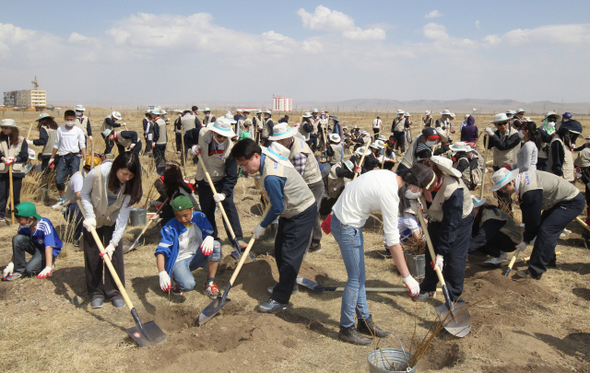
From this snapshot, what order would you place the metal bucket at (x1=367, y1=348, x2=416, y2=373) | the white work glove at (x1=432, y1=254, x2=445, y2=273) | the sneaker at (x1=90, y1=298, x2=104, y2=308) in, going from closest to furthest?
the metal bucket at (x1=367, y1=348, x2=416, y2=373)
the white work glove at (x1=432, y1=254, x2=445, y2=273)
the sneaker at (x1=90, y1=298, x2=104, y2=308)

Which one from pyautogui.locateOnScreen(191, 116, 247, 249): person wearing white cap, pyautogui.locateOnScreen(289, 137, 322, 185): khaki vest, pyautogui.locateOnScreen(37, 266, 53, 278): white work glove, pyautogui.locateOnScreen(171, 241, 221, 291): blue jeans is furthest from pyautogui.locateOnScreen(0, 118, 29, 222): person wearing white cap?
pyautogui.locateOnScreen(289, 137, 322, 185): khaki vest

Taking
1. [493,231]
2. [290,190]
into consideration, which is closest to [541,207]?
[493,231]

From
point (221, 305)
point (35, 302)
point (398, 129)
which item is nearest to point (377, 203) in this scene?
point (221, 305)

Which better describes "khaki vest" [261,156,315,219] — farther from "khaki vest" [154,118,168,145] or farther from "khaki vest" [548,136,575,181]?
"khaki vest" [154,118,168,145]

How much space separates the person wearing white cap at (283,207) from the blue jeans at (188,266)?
2.11ft

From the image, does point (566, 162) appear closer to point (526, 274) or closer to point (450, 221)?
point (526, 274)

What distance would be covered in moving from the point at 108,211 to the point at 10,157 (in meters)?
4.14

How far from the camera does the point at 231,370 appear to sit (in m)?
3.45

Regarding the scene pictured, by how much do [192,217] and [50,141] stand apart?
584 centimetres

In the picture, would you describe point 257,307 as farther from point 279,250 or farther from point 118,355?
point 118,355

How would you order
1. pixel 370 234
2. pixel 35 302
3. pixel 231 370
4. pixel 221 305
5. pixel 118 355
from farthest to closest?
pixel 370 234, pixel 35 302, pixel 221 305, pixel 118 355, pixel 231 370

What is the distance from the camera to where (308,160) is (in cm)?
573

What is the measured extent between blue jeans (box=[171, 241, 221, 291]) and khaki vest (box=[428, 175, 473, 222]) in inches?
91.3

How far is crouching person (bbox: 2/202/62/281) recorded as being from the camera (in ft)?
16.2
